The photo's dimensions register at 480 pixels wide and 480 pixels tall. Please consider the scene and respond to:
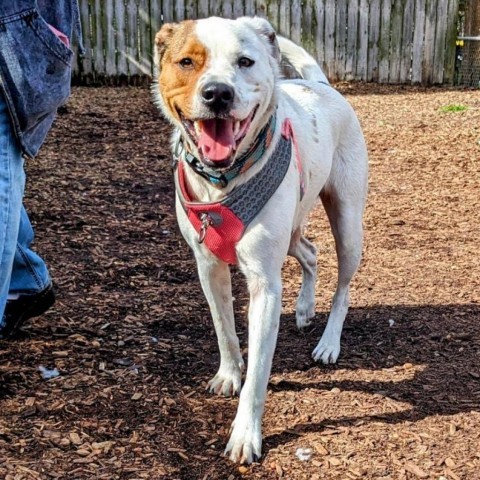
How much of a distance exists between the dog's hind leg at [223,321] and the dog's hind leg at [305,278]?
782 mm

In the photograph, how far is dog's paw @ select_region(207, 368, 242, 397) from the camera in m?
4.02

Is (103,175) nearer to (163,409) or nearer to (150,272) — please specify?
(150,272)

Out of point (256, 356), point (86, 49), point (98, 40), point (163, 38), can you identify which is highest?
point (163, 38)

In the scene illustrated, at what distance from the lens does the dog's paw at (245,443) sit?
3.48m

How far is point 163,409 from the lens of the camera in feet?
12.6

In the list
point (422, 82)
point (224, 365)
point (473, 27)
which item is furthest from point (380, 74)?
point (224, 365)

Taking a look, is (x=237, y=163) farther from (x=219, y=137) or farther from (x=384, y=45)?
(x=384, y=45)

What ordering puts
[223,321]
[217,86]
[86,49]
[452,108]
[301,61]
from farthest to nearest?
[86,49], [452,108], [301,61], [223,321], [217,86]

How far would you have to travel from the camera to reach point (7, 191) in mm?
3291

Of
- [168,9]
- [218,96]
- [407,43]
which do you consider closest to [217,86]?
[218,96]

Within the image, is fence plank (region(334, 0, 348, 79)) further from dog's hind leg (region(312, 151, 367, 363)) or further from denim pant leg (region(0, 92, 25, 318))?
denim pant leg (region(0, 92, 25, 318))

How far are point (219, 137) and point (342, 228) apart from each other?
1.34 metres

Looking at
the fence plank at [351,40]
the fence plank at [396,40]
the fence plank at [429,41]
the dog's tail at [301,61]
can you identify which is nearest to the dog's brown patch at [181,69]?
the dog's tail at [301,61]

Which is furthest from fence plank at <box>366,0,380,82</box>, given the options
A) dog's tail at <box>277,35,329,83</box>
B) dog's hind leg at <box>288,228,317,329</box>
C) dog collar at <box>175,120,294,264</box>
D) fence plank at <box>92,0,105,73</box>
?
dog collar at <box>175,120,294,264</box>
